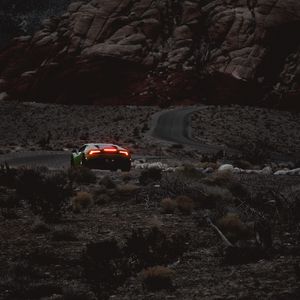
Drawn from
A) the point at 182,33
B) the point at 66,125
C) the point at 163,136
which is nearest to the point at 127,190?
the point at 163,136

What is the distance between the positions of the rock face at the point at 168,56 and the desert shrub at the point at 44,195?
5791 centimetres

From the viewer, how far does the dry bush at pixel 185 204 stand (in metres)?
12.8

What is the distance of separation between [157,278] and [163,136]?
43.3 metres

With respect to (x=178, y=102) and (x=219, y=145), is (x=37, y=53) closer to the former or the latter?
(x=178, y=102)

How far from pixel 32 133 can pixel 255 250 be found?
50.5m

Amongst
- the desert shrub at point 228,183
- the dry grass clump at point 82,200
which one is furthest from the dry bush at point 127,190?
the desert shrub at point 228,183

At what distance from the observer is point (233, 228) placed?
10.1 m

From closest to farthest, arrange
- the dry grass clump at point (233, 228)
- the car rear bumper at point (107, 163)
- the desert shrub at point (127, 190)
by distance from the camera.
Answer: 1. the dry grass clump at point (233, 228)
2. the desert shrub at point (127, 190)
3. the car rear bumper at point (107, 163)

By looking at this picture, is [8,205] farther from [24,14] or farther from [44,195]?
[24,14]

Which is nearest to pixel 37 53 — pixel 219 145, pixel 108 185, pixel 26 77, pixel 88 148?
pixel 26 77

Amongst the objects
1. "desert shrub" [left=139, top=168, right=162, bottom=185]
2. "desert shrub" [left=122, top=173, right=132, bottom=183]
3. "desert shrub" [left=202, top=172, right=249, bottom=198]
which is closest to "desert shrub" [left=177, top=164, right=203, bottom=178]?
"desert shrub" [left=139, top=168, right=162, bottom=185]

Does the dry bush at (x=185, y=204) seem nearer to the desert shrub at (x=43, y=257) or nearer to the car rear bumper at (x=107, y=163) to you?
the desert shrub at (x=43, y=257)

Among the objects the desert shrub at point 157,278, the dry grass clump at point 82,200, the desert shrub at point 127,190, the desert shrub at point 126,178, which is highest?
the desert shrub at point 157,278

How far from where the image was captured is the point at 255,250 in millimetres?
8469
